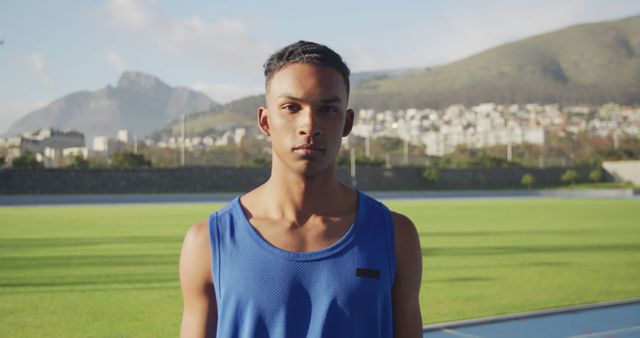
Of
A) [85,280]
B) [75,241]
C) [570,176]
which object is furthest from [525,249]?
[570,176]

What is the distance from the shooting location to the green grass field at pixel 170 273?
8.27 m

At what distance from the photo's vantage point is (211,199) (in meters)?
44.4

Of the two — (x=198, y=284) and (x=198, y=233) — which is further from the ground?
(x=198, y=233)

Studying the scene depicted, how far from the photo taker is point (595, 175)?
214 ft

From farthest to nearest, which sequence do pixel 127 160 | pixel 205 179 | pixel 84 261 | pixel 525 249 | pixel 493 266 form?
pixel 127 160 → pixel 205 179 → pixel 525 249 → pixel 84 261 → pixel 493 266

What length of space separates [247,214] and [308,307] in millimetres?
321

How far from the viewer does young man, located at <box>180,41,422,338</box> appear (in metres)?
1.83

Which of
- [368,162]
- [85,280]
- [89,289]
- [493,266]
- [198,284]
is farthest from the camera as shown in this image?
[368,162]

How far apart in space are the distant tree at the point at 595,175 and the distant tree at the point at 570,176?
53.6 inches

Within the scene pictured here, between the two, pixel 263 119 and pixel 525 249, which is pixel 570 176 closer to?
pixel 525 249

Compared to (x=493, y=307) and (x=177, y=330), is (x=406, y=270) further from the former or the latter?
(x=493, y=307)

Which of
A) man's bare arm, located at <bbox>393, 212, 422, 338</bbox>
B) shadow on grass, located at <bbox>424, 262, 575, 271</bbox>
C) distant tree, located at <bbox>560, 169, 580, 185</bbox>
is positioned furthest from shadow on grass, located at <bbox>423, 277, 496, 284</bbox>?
distant tree, located at <bbox>560, 169, 580, 185</bbox>

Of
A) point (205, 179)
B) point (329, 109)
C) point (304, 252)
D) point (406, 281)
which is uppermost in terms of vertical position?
point (329, 109)

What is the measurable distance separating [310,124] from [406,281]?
1.67 feet
